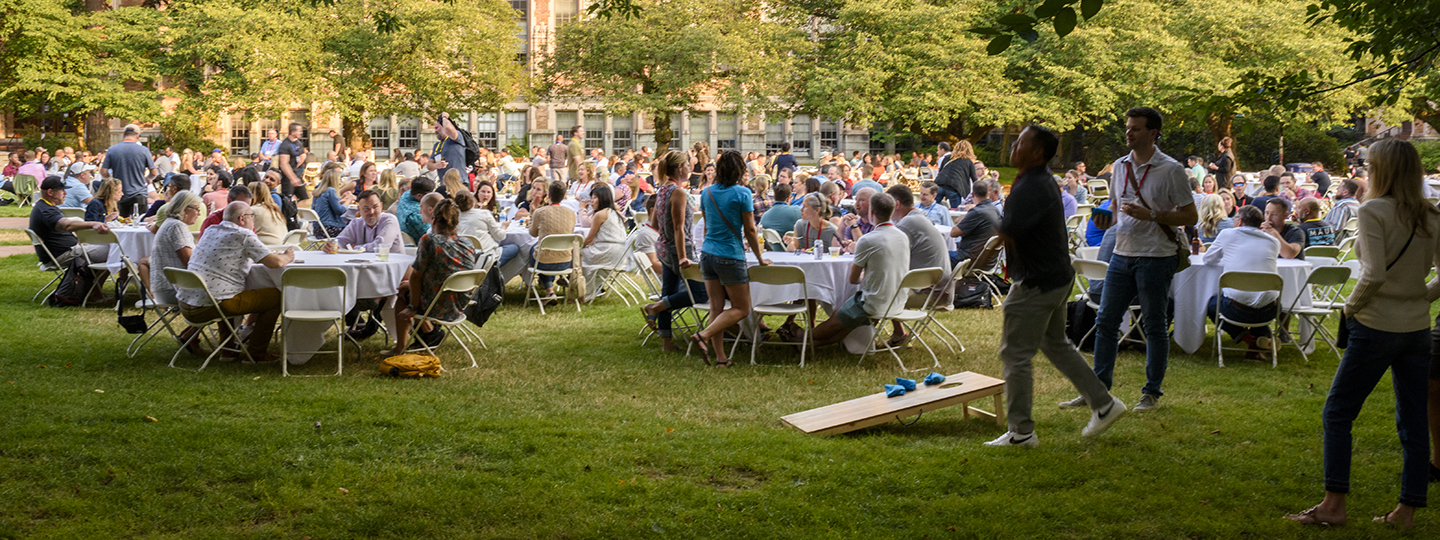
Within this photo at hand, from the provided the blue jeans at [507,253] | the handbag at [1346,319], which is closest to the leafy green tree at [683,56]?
the blue jeans at [507,253]

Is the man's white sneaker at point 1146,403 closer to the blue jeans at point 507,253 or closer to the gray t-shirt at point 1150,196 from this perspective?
the gray t-shirt at point 1150,196

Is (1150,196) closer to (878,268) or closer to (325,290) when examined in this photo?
(878,268)

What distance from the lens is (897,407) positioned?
20.2 feet

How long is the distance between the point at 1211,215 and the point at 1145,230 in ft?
15.2

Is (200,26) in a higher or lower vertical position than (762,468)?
higher

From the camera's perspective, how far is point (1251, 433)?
6289mm

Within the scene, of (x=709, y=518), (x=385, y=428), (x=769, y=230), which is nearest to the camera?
(x=709, y=518)

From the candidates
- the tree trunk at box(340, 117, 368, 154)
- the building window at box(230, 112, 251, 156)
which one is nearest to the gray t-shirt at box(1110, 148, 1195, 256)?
the tree trunk at box(340, 117, 368, 154)

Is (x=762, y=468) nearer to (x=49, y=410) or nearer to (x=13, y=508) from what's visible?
(x=13, y=508)

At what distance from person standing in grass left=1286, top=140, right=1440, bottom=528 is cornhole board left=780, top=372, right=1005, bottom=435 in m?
1.99

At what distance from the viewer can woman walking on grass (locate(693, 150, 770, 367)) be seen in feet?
25.4

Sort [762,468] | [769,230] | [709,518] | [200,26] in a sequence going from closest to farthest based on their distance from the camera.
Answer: [709,518] → [762,468] → [769,230] → [200,26]

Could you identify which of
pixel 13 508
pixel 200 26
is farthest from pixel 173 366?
pixel 200 26

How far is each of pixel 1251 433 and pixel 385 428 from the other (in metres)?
4.70
